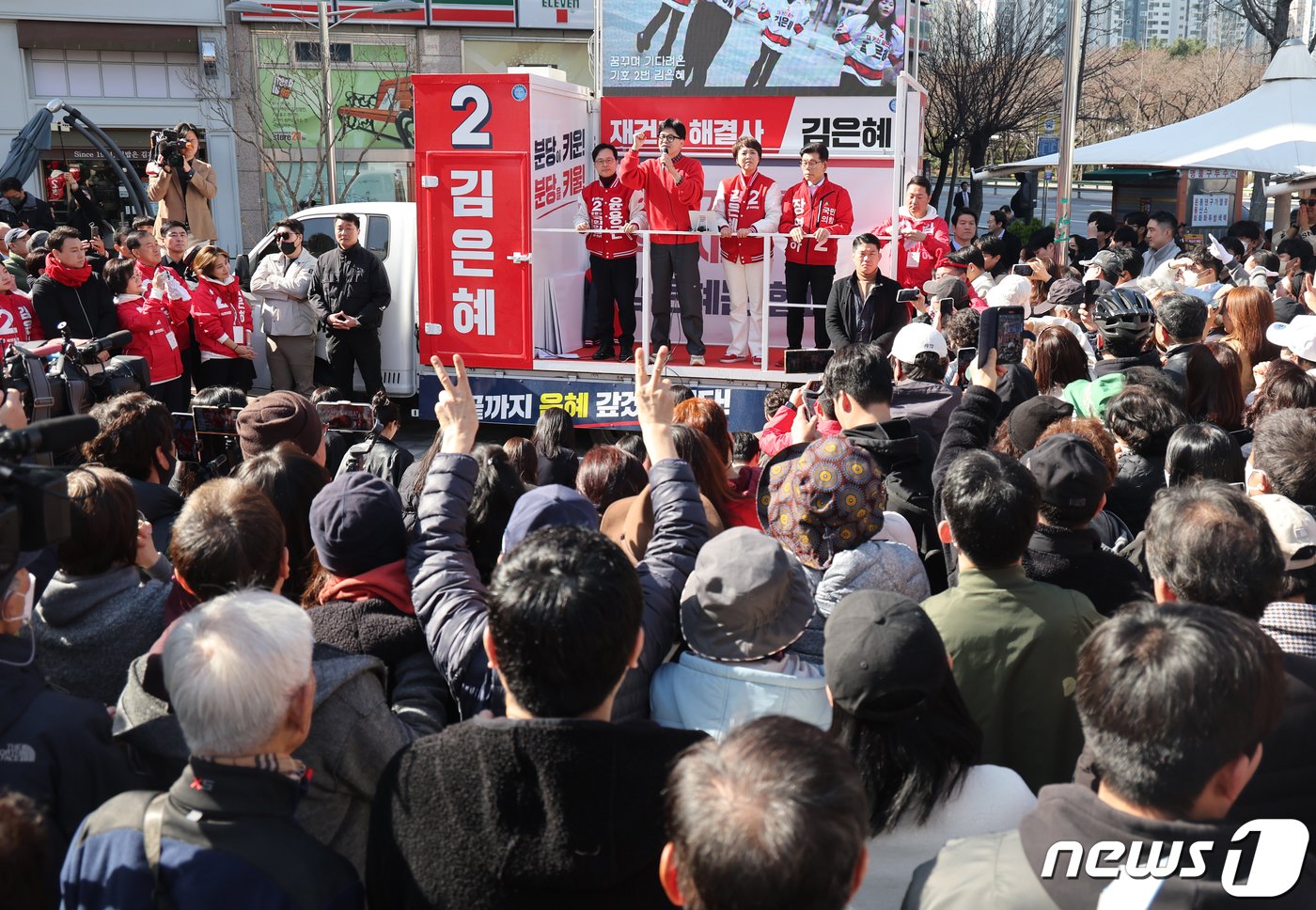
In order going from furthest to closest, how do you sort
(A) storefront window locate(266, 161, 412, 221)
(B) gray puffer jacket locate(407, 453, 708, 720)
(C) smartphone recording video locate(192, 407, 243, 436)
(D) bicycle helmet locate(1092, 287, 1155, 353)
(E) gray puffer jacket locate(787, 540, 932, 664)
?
1. (A) storefront window locate(266, 161, 412, 221)
2. (D) bicycle helmet locate(1092, 287, 1155, 353)
3. (C) smartphone recording video locate(192, 407, 243, 436)
4. (E) gray puffer jacket locate(787, 540, 932, 664)
5. (B) gray puffer jacket locate(407, 453, 708, 720)

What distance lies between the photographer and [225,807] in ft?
6.73

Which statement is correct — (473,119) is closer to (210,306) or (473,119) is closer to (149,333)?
(210,306)

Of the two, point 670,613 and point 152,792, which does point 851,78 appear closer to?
point 670,613

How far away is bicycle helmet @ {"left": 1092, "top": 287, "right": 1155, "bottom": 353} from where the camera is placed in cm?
550

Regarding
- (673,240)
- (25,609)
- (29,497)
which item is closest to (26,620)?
(25,609)

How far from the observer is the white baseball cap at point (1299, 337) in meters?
5.62

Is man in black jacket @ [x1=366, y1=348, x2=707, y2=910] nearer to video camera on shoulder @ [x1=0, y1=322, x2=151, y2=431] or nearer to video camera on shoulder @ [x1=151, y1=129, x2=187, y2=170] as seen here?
video camera on shoulder @ [x1=0, y1=322, x2=151, y2=431]

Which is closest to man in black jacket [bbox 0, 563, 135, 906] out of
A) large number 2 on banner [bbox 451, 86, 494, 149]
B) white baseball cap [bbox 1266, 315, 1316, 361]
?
white baseball cap [bbox 1266, 315, 1316, 361]

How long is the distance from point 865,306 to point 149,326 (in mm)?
4958

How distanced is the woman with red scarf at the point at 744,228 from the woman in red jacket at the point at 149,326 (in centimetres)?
413

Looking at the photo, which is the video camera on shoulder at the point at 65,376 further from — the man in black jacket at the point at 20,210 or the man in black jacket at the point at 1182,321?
the man in black jacket at the point at 20,210

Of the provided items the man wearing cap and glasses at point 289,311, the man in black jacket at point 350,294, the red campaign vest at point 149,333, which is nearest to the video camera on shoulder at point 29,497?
the red campaign vest at point 149,333

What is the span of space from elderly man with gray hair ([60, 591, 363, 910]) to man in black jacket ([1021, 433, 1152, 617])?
2.09m

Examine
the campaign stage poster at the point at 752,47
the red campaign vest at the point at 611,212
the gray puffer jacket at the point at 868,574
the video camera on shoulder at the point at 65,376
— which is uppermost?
the campaign stage poster at the point at 752,47
